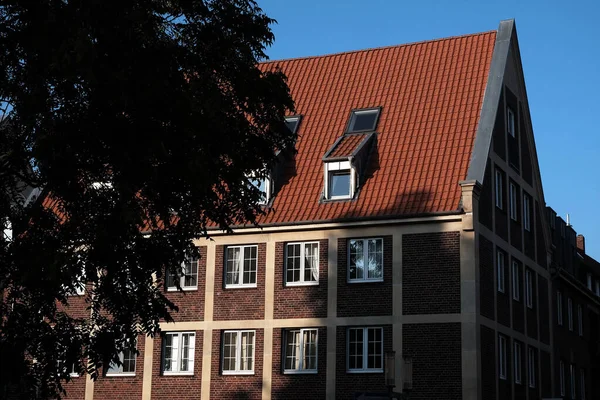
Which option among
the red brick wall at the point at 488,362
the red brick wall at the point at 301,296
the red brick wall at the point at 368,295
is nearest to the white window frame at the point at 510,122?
the red brick wall at the point at 368,295

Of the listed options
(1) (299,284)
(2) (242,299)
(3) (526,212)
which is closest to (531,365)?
(3) (526,212)

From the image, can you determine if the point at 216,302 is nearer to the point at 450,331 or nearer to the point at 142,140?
the point at 450,331

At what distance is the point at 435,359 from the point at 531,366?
315 inches

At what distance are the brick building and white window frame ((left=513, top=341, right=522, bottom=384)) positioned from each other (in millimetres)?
50

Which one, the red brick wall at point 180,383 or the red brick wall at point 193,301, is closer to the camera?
the red brick wall at point 180,383

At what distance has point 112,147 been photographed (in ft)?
58.9

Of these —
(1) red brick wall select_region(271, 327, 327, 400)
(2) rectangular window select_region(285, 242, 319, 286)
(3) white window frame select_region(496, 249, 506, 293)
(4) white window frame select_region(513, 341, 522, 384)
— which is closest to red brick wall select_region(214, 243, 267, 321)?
(2) rectangular window select_region(285, 242, 319, 286)

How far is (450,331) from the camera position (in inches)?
1217

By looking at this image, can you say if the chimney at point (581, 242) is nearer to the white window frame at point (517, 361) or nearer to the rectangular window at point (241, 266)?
the white window frame at point (517, 361)

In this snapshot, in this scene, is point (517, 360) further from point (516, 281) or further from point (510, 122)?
point (510, 122)

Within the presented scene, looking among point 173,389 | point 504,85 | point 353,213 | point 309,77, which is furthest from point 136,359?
point 504,85

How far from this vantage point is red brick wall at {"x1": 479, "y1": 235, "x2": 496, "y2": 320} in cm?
3191

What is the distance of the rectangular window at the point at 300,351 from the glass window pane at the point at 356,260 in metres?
2.25

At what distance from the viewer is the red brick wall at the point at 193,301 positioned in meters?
34.6
